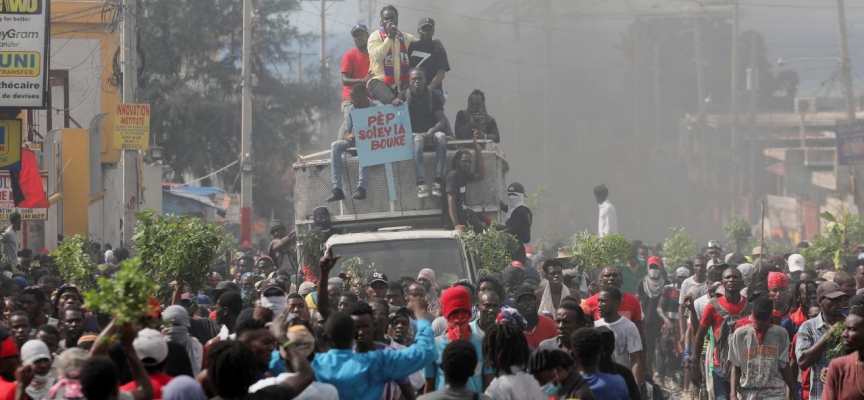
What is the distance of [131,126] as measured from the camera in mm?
20469

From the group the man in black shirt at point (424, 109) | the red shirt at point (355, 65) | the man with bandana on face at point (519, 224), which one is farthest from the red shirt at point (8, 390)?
the red shirt at point (355, 65)

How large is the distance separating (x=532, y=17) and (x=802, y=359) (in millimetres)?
53796

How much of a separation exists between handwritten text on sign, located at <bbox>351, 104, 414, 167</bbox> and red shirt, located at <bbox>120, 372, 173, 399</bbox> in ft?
29.7

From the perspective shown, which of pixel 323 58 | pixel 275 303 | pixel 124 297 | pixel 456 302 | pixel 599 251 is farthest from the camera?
pixel 323 58

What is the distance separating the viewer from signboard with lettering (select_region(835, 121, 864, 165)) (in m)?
34.4

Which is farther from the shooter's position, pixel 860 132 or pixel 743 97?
pixel 743 97

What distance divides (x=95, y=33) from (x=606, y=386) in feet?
88.7

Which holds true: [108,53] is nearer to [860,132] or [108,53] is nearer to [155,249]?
[860,132]

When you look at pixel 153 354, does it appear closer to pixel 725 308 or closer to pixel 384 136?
pixel 725 308

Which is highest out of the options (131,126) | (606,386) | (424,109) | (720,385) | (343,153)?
(131,126)

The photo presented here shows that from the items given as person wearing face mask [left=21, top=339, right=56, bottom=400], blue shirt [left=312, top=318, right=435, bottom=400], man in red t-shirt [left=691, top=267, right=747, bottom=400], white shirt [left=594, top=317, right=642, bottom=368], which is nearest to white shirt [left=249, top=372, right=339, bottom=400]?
blue shirt [left=312, top=318, right=435, bottom=400]

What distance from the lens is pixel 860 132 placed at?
34.3m

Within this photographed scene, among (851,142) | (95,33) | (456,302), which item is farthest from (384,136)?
(851,142)

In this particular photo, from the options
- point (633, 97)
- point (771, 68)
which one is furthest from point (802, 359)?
point (771, 68)
